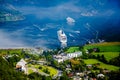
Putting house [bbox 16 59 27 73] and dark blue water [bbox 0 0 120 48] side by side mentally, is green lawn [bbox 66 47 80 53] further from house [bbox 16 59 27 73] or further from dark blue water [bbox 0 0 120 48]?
house [bbox 16 59 27 73]

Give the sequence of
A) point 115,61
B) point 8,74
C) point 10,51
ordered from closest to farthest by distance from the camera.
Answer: point 8,74 → point 115,61 → point 10,51

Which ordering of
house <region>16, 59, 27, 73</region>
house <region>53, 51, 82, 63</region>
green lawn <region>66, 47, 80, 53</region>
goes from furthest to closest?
green lawn <region>66, 47, 80, 53</region>
house <region>53, 51, 82, 63</region>
house <region>16, 59, 27, 73</region>

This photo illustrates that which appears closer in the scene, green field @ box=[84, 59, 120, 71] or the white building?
green field @ box=[84, 59, 120, 71]

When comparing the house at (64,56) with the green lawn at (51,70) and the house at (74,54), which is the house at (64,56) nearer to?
the house at (74,54)

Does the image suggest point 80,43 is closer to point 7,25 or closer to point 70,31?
point 70,31

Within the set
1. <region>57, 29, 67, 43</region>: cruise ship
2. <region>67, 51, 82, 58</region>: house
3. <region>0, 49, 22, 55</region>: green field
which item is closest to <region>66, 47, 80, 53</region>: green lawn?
<region>67, 51, 82, 58</region>: house

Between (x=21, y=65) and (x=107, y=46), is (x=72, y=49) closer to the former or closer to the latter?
(x=107, y=46)

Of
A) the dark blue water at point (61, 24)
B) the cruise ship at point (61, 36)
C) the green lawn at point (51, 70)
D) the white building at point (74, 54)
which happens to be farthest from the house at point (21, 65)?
the cruise ship at point (61, 36)

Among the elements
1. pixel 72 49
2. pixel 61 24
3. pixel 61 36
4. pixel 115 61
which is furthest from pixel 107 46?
pixel 61 24

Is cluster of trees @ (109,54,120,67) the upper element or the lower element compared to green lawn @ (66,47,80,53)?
lower

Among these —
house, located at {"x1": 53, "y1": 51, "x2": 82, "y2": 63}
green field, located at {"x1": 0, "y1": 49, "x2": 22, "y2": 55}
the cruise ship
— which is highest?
the cruise ship
